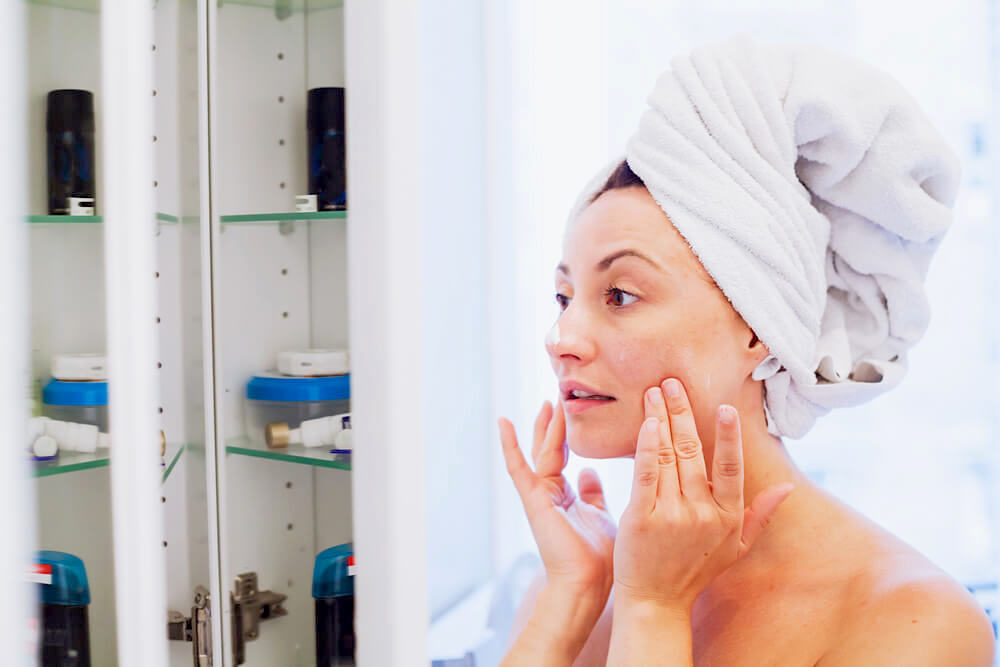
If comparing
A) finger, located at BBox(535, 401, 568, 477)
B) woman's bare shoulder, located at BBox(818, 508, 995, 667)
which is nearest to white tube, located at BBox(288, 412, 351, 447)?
finger, located at BBox(535, 401, 568, 477)

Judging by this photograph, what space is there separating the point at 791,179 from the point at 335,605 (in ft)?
1.98

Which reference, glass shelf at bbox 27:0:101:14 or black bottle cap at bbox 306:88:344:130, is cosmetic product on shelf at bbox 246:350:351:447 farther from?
glass shelf at bbox 27:0:101:14

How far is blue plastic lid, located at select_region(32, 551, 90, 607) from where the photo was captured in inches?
24.5

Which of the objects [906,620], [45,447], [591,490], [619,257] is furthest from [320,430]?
[906,620]

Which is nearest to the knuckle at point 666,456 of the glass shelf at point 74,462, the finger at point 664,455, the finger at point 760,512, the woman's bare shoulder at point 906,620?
the finger at point 664,455

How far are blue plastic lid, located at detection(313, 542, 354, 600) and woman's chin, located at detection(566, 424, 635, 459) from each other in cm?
26

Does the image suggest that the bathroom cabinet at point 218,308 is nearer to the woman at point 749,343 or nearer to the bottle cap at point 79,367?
the bottle cap at point 79,367

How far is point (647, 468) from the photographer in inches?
30.8

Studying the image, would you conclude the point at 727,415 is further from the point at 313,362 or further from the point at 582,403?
the point at 313,362

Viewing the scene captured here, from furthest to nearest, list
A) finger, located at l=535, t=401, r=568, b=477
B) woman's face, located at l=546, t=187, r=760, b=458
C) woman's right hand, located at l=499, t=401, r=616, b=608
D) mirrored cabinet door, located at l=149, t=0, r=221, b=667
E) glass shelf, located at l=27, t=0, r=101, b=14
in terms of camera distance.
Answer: finger, located at l=535, t=401, r=568, b=477 → woman's right hand, located at l=499, t=401, r=616, b=608 → woman's face, located at l=546, t=187, r=760, b=458 → mirrored cabinet door, located at l=149, t=0, r=221, b=667 → glass shelf, located at l=27, t=0, r=101, b=14

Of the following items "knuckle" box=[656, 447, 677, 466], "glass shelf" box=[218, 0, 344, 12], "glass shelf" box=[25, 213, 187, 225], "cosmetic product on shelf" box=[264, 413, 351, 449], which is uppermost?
"glass shelf" box=[218, 0, 344, 12]

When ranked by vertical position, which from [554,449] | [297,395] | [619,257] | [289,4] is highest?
[289,4]

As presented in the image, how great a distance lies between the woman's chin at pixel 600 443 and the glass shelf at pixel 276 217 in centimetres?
34

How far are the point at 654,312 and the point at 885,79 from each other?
0.33m
